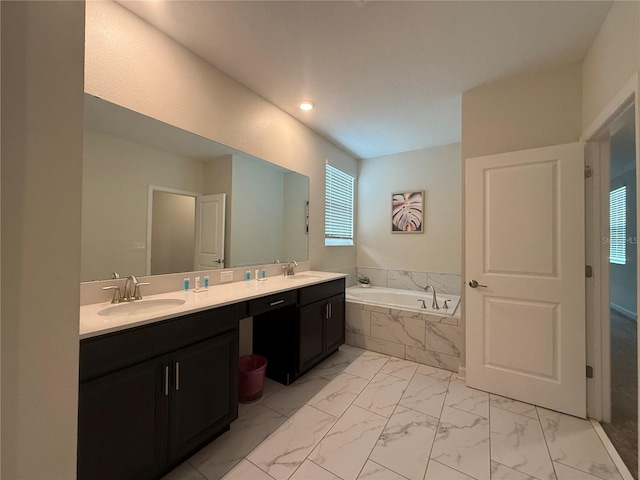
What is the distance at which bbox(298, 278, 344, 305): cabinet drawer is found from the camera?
7.25 feet

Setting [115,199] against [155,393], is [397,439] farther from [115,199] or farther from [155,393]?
[115,199]

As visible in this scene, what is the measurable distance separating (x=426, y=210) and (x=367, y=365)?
222cm

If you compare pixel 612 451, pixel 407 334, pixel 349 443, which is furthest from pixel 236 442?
pixel 612 451

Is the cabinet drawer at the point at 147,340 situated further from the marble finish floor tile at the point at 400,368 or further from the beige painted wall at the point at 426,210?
the beige painted wall at the point at 426,210

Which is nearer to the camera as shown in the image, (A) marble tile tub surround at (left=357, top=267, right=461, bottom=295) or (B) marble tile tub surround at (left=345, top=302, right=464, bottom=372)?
(B) marble tile tub surround at (left=345, top=302, right=464, bottom=372)

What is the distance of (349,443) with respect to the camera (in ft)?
5.09

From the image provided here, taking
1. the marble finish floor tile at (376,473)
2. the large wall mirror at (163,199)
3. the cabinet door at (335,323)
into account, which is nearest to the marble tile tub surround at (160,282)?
the large wall mirror at (163,199)

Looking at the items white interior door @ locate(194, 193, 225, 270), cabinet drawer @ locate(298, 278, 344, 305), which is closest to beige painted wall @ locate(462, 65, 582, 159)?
cabinet drawer @ locate(298, 278, 344, 305)

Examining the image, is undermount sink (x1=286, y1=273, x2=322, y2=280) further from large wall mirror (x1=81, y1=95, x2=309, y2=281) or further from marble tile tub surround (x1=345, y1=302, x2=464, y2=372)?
marble tile tub surround (x1=345, y1=302, x2=464, y2=372)

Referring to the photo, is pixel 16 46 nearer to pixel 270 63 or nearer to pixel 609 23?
pixel 270 63

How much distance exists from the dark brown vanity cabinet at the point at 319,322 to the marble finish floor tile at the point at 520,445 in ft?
4.42

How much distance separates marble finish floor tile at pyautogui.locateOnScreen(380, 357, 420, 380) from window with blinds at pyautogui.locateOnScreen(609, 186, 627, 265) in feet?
5.59

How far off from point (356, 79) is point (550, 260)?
2.03 m

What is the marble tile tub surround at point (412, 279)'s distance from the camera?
3.43 metres
